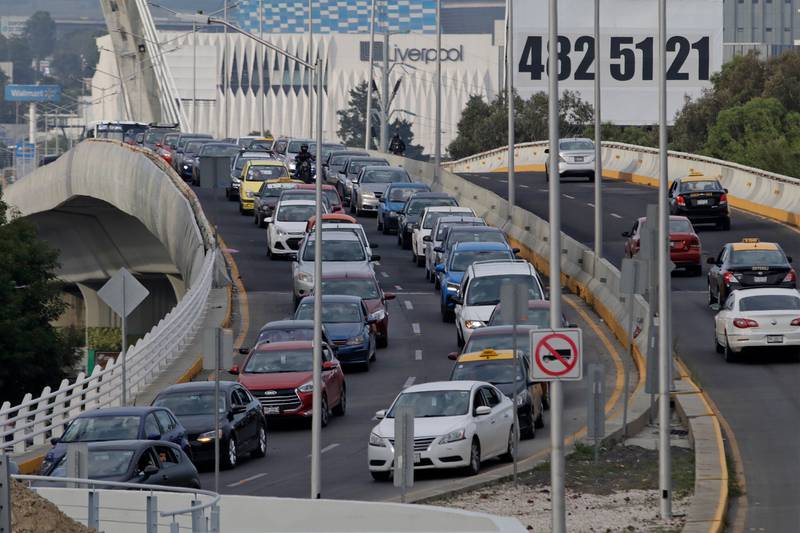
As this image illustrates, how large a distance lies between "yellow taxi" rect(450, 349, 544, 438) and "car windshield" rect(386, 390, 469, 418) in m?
2.02

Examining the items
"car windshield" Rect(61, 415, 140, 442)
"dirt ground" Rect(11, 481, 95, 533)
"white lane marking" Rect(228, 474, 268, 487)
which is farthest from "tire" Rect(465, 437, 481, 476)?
"dirt ground" Rect(11, 481, 95, 533)

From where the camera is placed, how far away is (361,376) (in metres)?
34.6

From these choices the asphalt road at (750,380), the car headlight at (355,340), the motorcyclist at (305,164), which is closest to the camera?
the asphalt road at (750,380)

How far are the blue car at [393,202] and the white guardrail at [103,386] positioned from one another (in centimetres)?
1541

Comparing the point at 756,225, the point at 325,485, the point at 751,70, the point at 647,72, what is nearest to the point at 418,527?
the point at 325,485

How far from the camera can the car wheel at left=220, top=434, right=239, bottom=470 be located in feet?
85.3

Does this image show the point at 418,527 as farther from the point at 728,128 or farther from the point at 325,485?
the point at 728,128

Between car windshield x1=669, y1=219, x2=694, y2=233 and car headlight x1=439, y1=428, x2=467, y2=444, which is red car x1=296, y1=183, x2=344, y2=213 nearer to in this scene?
car windshield x1=669, y1=219, x2=694, y2=233

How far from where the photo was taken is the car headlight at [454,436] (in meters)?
24.4

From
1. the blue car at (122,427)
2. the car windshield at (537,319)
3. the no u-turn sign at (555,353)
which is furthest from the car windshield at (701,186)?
the no u-turn sign at (555,353)

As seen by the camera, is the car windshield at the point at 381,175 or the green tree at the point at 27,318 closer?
the car windshield at the point at 381,175

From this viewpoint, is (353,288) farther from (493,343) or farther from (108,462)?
(108,462)

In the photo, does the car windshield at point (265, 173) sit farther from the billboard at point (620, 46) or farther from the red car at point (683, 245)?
the billboard at point (620, 46)

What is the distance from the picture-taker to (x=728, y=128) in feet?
316
